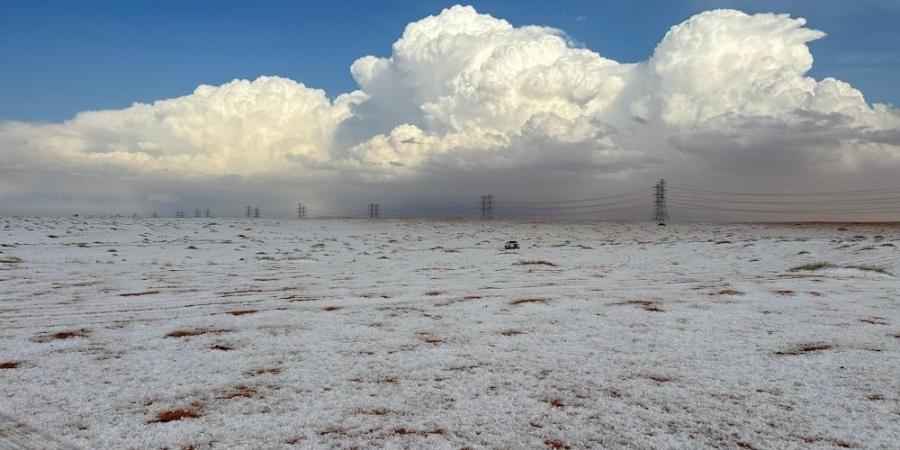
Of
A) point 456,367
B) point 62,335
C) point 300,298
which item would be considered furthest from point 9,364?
point 300,298

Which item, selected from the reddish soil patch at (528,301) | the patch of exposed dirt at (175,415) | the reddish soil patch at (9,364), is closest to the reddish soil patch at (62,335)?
the reddish soil patch at (9,364)

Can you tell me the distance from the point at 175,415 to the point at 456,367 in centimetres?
232

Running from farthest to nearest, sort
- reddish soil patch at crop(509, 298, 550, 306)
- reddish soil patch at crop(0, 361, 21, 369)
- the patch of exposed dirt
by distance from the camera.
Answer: reddish soil patch at crop(509, 298, 550, 306), reddish soil patch at crop(0, 361, 21, 369), the patch of exposed dirt

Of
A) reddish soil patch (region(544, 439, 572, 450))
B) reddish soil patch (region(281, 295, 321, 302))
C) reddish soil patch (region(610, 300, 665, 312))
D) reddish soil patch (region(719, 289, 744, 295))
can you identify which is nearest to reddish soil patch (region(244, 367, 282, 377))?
reddish soil patch (region(544, 439, 572, 450))

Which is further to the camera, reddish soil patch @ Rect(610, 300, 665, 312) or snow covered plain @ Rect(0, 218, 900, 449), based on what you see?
reddish soil patch @ Rect(610, 300, 665, 312)

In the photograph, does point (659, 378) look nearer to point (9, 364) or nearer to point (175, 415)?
point (175, 415)

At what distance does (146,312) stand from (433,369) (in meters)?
5.31

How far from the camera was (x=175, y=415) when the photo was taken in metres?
4.13

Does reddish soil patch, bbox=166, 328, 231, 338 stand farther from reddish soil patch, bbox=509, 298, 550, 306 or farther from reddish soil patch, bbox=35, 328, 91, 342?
reddish soil patch, bbox=509, 298, 550, 306

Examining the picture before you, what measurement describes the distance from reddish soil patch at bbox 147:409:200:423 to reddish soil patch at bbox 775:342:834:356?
5.28 metres

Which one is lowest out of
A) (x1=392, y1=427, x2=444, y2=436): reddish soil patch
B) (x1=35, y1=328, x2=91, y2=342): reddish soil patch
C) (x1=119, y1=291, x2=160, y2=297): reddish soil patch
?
(x1=119, y1=291, x2=160, y2=297): reddish soil patch

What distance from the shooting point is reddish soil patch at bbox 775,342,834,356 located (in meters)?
5.76

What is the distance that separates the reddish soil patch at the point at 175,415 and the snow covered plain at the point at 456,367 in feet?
0.05

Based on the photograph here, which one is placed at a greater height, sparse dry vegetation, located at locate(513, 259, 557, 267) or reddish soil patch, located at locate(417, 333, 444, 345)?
reddish soil patch, located at locate(417, 333, 444, 345)
